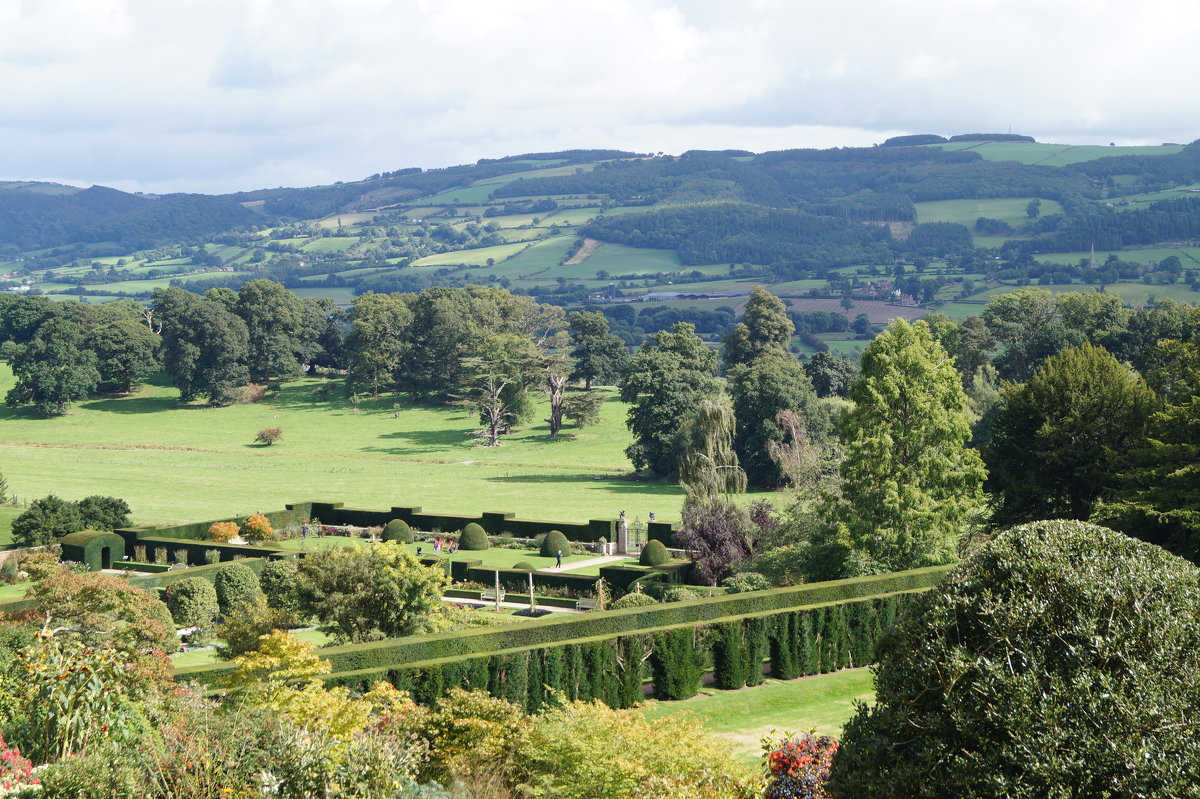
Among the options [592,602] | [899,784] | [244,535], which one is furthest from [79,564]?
[899,784]

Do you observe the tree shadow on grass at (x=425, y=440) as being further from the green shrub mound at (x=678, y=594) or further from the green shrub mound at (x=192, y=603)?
the green shrub mound at (x=678, y=594)

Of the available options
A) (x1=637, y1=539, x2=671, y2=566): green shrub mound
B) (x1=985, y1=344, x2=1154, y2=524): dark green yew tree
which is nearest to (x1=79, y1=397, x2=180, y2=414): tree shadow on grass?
(x1=637, y1=539, x2=671, y2=566): green shrub mound

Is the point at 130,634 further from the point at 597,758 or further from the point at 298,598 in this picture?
the point at 597,758

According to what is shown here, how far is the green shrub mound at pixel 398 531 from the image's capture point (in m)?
56.5

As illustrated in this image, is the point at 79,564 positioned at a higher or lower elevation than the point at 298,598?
lower

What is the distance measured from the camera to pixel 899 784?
43.8ft

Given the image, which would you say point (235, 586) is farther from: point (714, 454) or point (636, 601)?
point (714, 454)

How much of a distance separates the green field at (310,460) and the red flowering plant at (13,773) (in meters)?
47.8

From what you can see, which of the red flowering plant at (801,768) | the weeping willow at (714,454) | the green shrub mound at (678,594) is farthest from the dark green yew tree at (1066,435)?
the red flowering plant at (801,768)

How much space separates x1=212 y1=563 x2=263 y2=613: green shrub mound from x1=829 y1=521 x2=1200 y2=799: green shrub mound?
31300mm

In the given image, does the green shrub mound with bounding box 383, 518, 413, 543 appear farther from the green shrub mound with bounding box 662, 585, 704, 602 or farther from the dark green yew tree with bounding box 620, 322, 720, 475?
the dark green yew tree with bounding box 620, 322, 720, 475

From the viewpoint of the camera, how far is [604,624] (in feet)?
96.9

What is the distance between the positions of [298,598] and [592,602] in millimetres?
13259

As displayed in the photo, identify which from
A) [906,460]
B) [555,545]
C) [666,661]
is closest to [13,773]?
[666,661]
